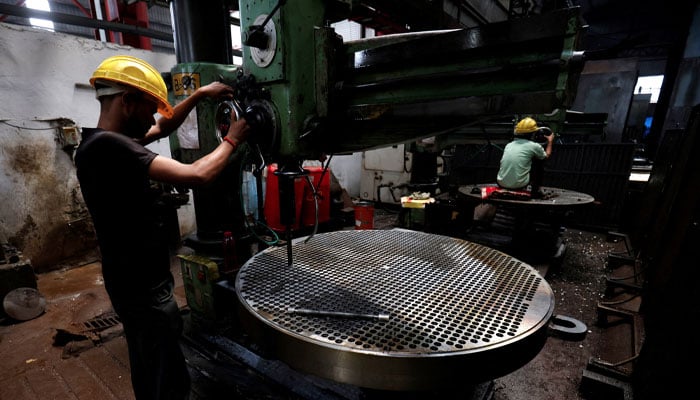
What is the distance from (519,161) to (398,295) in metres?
3.45

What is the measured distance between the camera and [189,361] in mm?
1626

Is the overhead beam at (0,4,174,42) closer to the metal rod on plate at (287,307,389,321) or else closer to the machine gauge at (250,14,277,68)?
the machine gauge at (250,14,277,68)

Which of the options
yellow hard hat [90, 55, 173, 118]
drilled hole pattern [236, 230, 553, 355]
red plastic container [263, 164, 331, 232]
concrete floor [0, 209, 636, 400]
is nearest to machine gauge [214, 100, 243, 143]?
yellow hard hat [90, 55, 173, 118]

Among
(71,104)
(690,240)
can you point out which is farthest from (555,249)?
(71,104)

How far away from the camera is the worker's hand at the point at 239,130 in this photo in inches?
41.8

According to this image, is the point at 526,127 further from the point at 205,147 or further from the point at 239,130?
the point at 239,130

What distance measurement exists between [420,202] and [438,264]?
260 cm

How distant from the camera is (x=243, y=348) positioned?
1.58m

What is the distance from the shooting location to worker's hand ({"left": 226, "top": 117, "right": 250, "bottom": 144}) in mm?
1062

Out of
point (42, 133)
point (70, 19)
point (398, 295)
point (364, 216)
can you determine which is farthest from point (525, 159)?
point (42, 133)

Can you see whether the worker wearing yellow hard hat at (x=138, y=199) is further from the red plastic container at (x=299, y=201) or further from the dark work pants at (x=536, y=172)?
the dark work pants at (x=536, y=172)

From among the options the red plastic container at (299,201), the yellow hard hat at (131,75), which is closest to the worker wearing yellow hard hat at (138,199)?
the yellow hard hat at (131,75)

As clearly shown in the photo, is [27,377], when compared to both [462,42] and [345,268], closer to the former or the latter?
[345,268]

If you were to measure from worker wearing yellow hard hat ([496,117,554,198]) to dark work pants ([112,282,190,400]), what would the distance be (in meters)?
3.76
